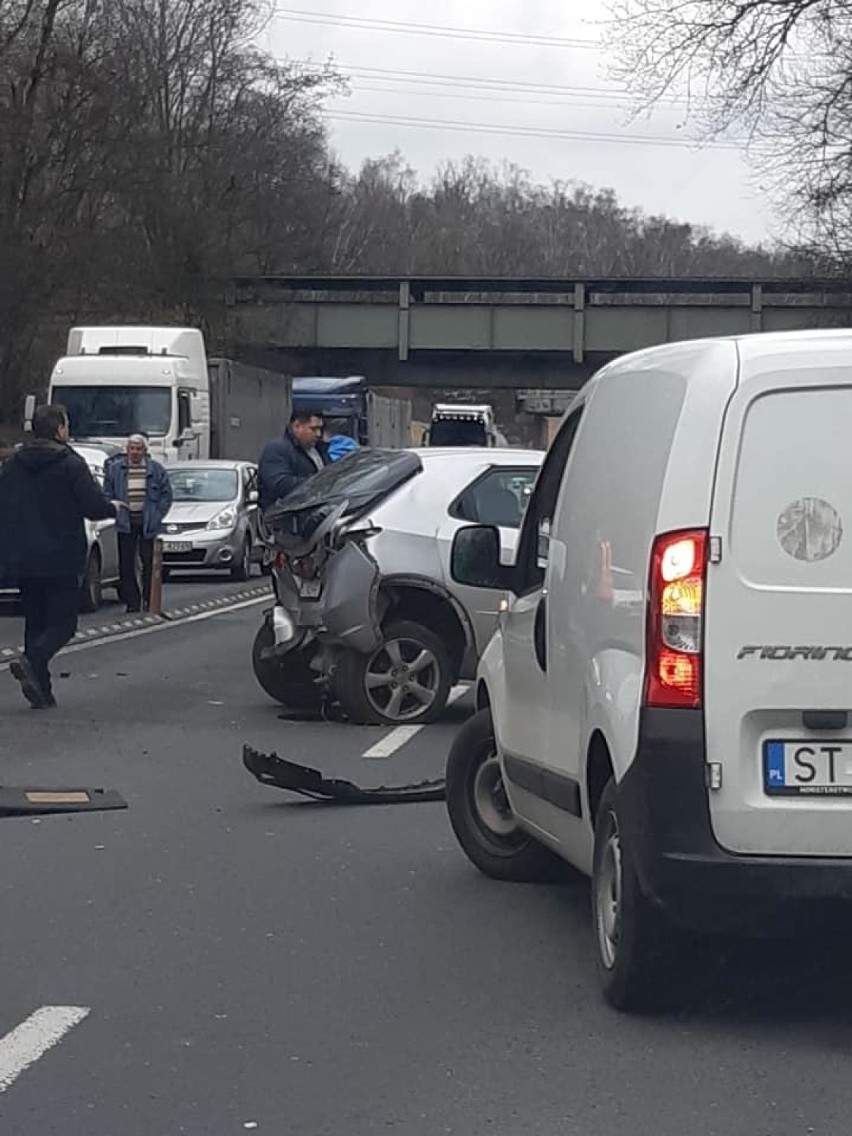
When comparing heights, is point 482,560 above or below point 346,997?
above

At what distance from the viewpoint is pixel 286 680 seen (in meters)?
14.2

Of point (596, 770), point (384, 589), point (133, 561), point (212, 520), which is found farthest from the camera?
point (212, 520)

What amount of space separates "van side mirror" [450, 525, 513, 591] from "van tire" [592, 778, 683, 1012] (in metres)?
1.64

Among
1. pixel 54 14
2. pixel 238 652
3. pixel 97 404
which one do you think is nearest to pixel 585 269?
pixel 54 14

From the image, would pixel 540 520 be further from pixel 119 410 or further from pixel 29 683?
pixel 119 410

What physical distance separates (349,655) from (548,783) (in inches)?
231

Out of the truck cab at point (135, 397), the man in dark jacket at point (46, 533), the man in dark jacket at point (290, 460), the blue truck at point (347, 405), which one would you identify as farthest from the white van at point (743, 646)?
the blue truck at point (347, 405)

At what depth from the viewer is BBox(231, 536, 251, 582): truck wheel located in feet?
95.2

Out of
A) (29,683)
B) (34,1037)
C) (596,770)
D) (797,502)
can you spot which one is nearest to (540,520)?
Result: (596,770)

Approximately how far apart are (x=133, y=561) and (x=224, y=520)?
663 centimetres

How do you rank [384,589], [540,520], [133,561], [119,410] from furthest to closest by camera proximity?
[119,410] < [133,561] < [384,589] < [540,520]

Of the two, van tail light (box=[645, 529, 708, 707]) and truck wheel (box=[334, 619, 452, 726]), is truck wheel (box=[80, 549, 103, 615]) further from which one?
van tail light (box=[645, 529, 708, 707])

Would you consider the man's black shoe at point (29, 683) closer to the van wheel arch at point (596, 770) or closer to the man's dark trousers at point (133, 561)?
the van wheel arch at point (596, 770)

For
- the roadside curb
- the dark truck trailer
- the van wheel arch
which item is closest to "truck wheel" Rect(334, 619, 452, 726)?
the roadside curb
